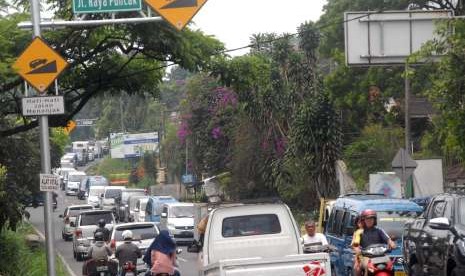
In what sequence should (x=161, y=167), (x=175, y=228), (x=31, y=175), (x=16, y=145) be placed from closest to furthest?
(x=16, y=145)
(x=31, y=175)
(x=175, y=228)
(x=161, y=167)

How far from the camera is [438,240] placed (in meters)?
14.4

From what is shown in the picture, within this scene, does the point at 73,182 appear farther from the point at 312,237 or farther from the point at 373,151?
the point at 312,237

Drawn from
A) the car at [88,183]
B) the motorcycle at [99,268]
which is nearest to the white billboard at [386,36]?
the motorcycle at [99,268]

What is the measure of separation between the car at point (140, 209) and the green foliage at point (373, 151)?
37.1 ft

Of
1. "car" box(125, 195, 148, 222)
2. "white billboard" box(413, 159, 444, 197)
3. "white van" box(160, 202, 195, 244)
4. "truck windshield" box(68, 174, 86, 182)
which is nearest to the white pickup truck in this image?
"white billboard" box(413, 159, 444, 197)

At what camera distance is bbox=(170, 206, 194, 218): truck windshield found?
42219 mm

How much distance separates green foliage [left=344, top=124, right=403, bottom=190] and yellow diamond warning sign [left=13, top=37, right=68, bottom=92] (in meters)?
28.8

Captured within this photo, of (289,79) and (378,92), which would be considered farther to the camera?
(289,79)

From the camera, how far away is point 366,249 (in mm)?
14094

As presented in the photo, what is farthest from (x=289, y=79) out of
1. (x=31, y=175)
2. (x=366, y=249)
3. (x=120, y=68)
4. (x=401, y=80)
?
(x=366, y=249)

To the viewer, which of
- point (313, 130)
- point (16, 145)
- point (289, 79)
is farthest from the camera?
point (289, 79)

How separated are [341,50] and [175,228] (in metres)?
12.5

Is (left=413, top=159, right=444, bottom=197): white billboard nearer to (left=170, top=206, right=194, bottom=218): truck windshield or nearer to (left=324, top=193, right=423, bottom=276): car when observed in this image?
(left=324, top=193, right=423, bottom=276): car

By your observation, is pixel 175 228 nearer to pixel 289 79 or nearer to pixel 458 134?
→ pixel 289 79
